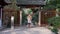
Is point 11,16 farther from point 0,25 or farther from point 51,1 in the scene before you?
point 51,1

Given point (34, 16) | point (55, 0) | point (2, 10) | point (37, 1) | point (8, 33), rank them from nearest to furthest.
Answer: point (55, 0) < point (8, 33) < point (2, 10) < point (37, 1) < point (34, 16)

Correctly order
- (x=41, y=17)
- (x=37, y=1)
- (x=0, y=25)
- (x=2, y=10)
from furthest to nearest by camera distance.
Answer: (x=37, y=1) → (x=41, y=17) → (x=2, y=10) → (x=0, y=25)

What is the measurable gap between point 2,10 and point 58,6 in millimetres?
12717

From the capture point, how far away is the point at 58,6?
7.08 metres

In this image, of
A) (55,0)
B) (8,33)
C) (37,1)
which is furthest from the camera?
(37,1)

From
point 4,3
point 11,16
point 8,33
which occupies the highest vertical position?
point 4,3

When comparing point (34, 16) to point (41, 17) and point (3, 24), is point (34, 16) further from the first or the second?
point (3, 24)

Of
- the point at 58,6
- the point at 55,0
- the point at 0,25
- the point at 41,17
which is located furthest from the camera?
the point at 41,17

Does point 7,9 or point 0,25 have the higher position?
point 7,9

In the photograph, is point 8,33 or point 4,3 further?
point 4,3

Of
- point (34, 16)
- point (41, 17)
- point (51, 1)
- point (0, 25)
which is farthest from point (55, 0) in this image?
point (34, 16)

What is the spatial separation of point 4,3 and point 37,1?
16.1 ft

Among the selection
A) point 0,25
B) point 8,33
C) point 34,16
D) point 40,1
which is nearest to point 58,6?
point 8,33

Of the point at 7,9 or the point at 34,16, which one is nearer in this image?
the point at 7,9
